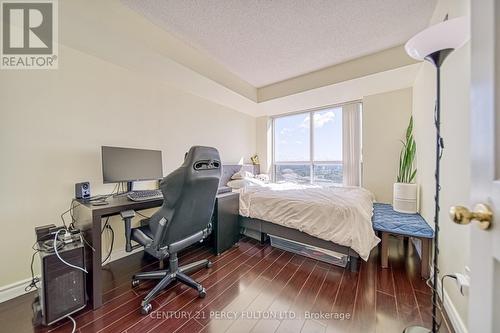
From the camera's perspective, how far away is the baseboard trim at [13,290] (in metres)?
1.54

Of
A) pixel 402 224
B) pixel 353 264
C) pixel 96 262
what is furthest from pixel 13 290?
pixel 402 224

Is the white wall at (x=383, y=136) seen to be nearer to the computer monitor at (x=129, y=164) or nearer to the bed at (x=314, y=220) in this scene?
the bed at (x=314, y=220)

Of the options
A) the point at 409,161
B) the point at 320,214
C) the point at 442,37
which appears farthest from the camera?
the point at 409,161

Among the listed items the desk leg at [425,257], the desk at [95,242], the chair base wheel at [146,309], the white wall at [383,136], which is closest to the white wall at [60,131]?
the desk at [95,242]

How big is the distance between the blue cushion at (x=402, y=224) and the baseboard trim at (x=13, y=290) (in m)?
3.28

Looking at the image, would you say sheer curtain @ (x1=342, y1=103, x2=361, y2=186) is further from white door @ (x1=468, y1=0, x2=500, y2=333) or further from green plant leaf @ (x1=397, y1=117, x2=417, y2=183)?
white door @ (x1=468, y1=0, x2=500, y2=333)

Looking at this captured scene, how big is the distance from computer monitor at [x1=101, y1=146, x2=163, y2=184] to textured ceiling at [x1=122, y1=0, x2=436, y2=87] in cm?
138

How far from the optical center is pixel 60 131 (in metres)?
1.83

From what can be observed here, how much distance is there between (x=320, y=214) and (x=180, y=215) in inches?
55.2

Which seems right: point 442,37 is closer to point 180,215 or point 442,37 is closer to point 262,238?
point 180,215

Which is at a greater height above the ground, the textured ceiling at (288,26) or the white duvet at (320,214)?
the textured ceiling at (288,26)

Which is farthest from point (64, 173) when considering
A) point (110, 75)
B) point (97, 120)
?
point (110, 75)

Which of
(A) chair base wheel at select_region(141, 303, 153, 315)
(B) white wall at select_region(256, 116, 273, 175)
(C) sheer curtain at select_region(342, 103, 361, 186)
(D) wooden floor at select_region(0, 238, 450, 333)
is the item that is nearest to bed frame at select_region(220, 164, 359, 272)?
(D) wooden floor at select_region(0, 238, 450, 333)

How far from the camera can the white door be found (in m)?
0.43
